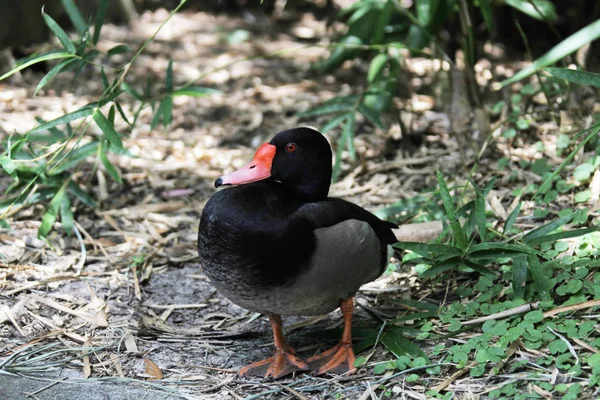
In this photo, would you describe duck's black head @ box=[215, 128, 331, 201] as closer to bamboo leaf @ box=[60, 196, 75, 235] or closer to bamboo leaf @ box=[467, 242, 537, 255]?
bamboo leaf @ box=[467, 242, 537, 255]

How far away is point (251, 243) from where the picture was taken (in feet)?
9.42

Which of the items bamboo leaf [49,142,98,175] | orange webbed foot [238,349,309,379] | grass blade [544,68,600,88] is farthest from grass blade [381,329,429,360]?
bamboo leaf [49,142,98,175]

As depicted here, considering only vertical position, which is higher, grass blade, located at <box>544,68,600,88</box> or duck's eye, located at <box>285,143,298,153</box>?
grass blade, located at <box>544,68,600,88</box>

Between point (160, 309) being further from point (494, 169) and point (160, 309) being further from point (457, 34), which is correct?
point (457, 34)

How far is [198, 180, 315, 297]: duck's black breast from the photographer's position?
287 centimetres

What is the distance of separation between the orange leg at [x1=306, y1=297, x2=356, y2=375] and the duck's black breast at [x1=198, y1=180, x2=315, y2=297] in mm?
438

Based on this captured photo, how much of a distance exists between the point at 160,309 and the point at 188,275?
389 mm

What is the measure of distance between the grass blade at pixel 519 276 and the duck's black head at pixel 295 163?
2.94 feet

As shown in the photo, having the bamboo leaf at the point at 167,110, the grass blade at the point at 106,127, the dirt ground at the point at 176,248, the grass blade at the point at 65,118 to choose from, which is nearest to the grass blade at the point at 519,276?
the dirt ground at the point at 176,248

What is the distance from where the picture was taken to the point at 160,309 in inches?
145

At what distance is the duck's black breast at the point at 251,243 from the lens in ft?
9.43

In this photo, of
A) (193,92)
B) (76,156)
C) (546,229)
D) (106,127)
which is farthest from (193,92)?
(546,229)

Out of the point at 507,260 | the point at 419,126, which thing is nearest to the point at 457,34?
the point at 419,126

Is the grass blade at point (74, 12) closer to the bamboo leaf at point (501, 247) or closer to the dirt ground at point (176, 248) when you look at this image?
the dirt ground at point (176, 248)
